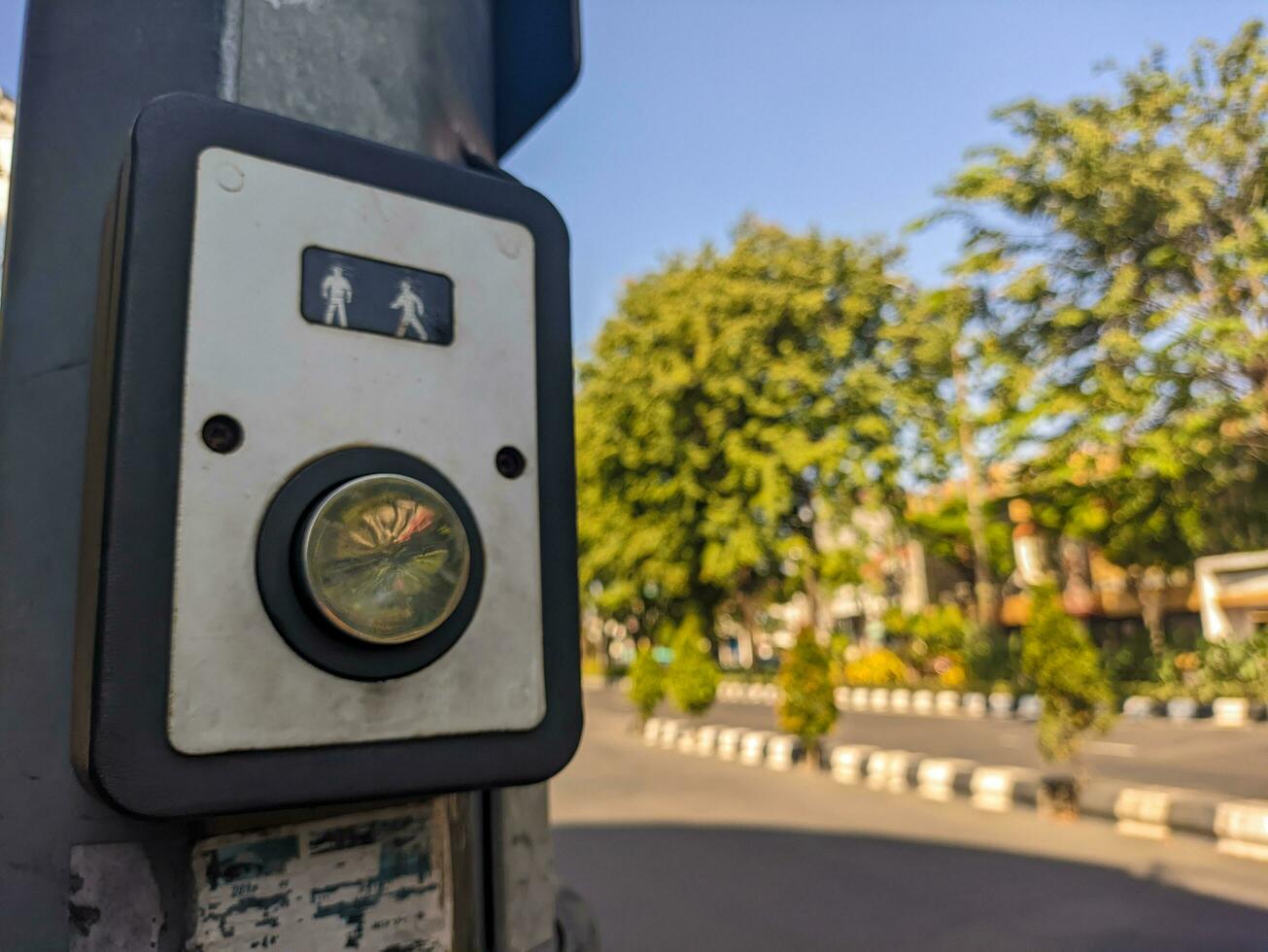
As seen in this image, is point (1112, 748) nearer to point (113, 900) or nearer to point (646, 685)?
point (646, 685)

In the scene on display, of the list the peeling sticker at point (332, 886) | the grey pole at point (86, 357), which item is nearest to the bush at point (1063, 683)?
the grey pole at point (86, 357)

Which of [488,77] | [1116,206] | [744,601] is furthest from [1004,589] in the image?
[488,77]

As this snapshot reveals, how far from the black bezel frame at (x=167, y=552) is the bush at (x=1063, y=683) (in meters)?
7.86

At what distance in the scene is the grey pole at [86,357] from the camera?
71cm

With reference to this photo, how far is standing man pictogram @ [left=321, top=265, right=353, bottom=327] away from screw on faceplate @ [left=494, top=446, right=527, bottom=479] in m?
0.15

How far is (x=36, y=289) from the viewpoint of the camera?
2.65ft

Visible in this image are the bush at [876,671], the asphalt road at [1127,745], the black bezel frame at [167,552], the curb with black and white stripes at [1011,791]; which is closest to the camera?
the black bezel frame at [167,552]

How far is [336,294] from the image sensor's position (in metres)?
0.70

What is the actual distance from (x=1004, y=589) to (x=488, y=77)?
40118 millimetres

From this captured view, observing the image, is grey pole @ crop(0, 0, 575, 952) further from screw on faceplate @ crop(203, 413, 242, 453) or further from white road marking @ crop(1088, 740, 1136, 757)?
white road marking @ crop(1088, 740, 1136, 757)

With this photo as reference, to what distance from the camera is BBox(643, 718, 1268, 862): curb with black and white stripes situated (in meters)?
6.31

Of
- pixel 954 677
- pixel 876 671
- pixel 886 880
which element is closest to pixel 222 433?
pixel 886 880

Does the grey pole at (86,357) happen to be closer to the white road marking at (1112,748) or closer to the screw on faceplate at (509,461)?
the screw on faceplate at (509,461)

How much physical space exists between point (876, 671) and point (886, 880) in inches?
748
